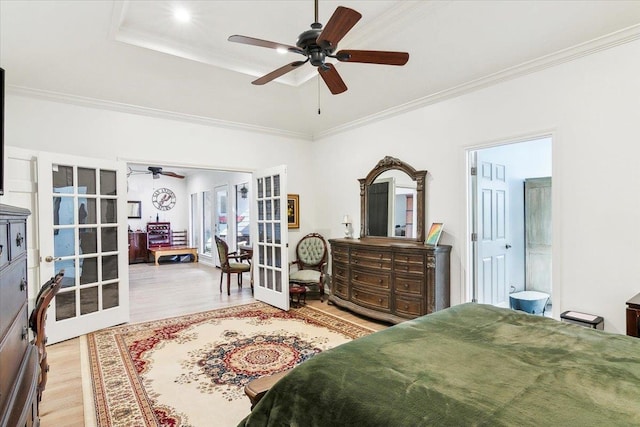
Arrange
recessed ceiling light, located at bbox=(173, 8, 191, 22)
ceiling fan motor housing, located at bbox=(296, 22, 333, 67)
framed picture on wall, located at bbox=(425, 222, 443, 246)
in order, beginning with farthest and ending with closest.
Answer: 1. framed picture on wall, located at bbox=(425, 222, 443, 246)
2. recessed ceiling light, located at bbox=(173, 8, 191, 22)
3. ceiling fan motor housing, located at bbox=(296, 22, 333, 67)

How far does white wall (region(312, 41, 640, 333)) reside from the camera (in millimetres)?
2752

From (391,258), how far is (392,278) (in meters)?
0.24

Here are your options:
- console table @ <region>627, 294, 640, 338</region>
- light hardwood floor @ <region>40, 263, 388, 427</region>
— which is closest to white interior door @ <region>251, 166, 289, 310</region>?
light hardwood floor @ <region>40, 263, 388, 427</region>

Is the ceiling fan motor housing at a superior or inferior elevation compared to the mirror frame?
superior

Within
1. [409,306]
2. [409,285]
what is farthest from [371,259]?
[409,306]

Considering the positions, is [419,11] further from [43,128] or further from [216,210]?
[216,210]

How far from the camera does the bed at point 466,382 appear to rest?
110 cm

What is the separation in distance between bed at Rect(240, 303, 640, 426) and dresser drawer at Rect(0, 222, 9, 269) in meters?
1.09

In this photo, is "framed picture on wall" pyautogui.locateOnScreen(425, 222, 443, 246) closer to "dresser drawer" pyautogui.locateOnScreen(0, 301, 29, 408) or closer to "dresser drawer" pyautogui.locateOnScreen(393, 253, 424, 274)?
"dresser drawer" pyautogui.locateOnScreen(393, 253, 424, 274)

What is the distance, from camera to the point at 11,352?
1.20m

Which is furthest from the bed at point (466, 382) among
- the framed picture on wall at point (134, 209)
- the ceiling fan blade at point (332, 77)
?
the framed picture on wall at point (134, 209)

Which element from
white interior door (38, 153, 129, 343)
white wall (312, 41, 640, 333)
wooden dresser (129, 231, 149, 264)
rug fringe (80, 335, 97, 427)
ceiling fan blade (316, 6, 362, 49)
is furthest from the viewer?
wooden dresser (129, 231, 149, 264)

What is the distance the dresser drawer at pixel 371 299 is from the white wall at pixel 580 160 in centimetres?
80

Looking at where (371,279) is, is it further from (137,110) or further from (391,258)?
(137,110)
